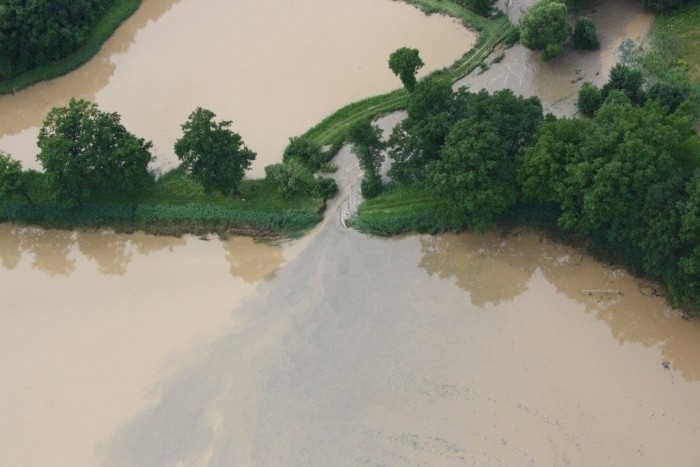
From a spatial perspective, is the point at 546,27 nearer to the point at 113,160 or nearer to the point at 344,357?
the point at 344,357

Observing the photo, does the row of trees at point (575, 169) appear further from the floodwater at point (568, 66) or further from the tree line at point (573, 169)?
the floodwater at point (568, 66)

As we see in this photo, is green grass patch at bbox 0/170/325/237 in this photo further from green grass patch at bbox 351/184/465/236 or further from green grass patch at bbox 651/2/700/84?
green grass patch at bbox 651/2/700/84

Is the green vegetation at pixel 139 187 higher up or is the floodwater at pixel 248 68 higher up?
the floodwater at pixel 248 68

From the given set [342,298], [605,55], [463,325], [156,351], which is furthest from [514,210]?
[156,351]

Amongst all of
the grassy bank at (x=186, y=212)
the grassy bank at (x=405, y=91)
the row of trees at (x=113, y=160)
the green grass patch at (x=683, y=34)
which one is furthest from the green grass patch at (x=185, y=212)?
the green grass patch at (x=683, y=34)

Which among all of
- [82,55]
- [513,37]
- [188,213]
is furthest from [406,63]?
[82,55]

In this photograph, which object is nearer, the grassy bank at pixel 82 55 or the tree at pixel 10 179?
the tree at pixel 10 179

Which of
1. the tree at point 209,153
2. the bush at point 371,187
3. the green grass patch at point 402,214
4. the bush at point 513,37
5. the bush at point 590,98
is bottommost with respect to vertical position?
the green grass patch at point 402,214
